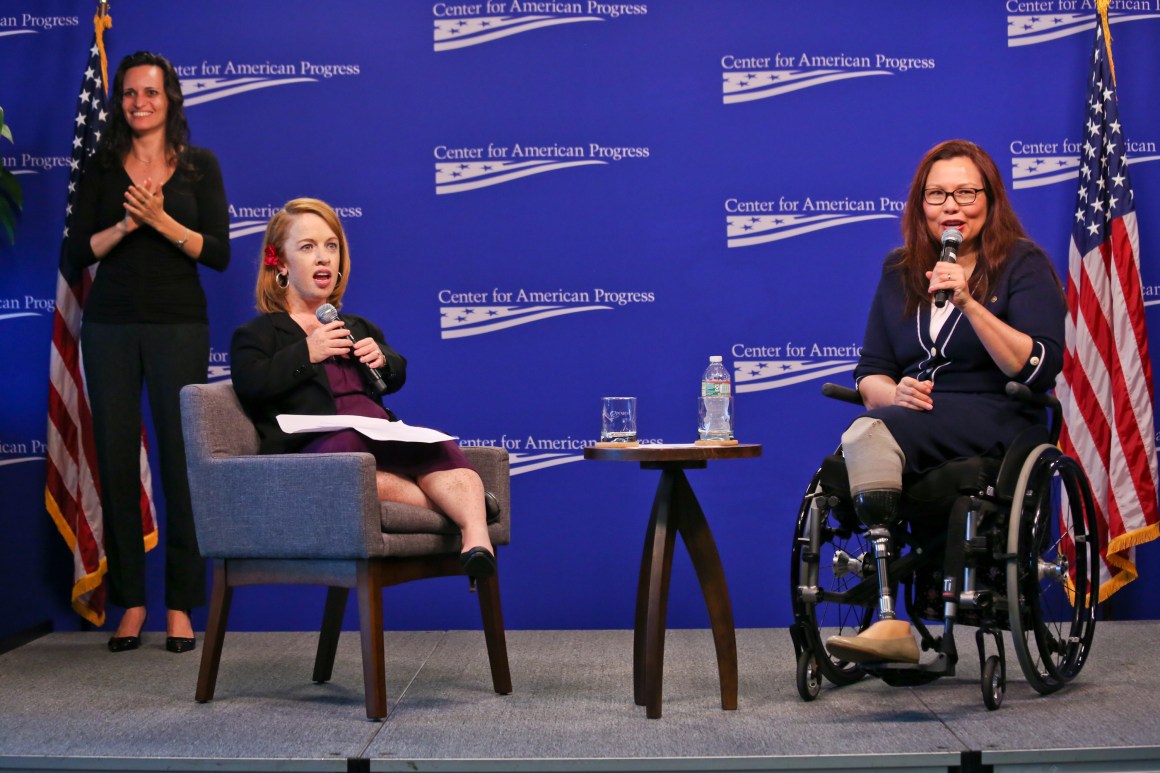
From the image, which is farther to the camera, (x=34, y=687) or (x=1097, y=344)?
(x=1097, y=344)

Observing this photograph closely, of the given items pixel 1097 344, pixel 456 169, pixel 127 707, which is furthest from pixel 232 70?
pixel 1097 344

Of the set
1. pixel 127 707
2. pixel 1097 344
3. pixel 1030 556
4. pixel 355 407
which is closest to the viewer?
pixel 1030 556

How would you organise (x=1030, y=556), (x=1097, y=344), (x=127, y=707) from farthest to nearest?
1. (x=1097, y=344)
2. (x=127, y=707)
3. (x=1030, y=556)

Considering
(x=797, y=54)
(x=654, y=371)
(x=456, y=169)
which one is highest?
(x=797, y=54)

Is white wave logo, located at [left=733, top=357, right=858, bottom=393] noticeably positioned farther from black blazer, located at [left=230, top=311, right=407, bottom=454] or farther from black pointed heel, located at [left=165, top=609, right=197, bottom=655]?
black pointed heel, located at [left=165, top=609, right=197, bottom=655]

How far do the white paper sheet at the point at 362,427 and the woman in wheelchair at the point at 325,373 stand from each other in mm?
51

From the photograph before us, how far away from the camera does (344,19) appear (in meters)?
4.70

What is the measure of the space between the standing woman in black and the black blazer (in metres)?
0.83

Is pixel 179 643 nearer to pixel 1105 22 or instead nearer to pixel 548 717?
pixel 548 717

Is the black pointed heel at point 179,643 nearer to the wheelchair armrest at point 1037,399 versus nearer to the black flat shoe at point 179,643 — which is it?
the black flat shoe at point 179,643

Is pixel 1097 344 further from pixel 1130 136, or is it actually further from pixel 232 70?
pixel 232 70

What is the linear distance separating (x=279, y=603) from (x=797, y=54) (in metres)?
2.72

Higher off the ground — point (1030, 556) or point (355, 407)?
point (355, 407)

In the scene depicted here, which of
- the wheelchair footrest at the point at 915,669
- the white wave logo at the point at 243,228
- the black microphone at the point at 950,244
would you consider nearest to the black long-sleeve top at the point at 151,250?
the white wave logo at the point at 243,228
